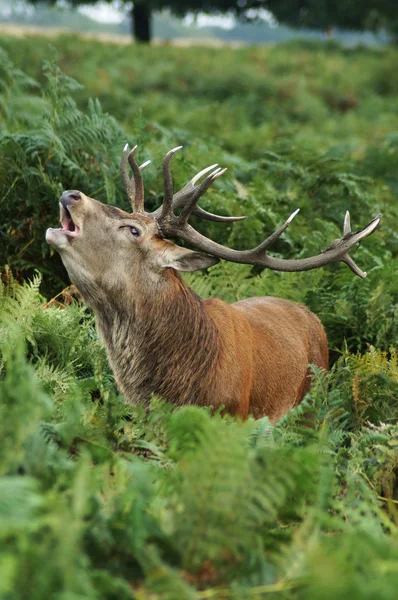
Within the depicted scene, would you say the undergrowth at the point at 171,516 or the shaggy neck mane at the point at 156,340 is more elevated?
the undergrowth at the point at 171,516

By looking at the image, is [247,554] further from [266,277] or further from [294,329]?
[266,277]

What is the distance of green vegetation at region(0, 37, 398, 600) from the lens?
8.65ft

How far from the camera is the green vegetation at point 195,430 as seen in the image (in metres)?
2.64

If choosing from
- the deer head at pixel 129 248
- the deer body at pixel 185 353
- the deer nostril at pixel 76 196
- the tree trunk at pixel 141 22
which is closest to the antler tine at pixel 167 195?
the deer head at pixel 129 248

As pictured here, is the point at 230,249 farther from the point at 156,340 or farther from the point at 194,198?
the point at 156,340

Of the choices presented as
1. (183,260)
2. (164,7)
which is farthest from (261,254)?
(164,7)

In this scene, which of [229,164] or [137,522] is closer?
[137,522]

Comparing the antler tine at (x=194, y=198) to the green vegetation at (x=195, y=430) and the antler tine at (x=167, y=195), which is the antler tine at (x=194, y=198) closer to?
the antler tine at (x=167, y=195)

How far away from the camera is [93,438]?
3783mm

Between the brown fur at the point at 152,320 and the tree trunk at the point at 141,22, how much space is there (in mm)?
29728

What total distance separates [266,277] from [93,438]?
3388 mm

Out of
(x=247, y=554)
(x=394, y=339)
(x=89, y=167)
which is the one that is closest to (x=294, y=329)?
(x=394, y=339)

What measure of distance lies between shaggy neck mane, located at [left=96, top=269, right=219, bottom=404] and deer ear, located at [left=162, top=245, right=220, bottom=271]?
0.31ft

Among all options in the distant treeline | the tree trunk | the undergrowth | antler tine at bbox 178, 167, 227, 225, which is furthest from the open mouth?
the distant treeline
